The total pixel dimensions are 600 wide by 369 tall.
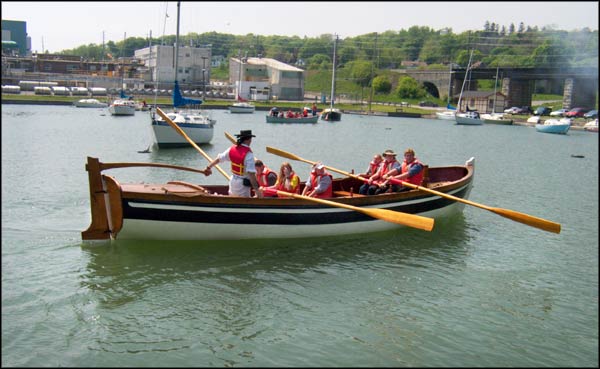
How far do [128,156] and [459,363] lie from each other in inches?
1080

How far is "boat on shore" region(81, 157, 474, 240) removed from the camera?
41.3 ft

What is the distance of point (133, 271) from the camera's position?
40.1 feet

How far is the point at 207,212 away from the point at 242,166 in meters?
1.29

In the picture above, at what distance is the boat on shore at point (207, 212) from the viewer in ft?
41.3

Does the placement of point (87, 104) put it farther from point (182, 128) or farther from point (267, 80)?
point (182, 128)

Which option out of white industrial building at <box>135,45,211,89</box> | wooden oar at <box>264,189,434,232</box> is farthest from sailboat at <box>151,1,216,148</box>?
white industrial building at <box>135,45,211,89</box>

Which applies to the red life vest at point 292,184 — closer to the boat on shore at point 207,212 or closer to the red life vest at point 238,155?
the boat on shore at point 207,212

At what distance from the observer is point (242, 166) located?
13.3 meters

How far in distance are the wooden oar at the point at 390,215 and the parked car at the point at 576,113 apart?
74747 mm

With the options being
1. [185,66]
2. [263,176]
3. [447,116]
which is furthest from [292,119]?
[185,66]

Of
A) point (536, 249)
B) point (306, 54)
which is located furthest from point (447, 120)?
point (306, 54)

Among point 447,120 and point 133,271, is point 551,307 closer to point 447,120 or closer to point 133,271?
point 133,271

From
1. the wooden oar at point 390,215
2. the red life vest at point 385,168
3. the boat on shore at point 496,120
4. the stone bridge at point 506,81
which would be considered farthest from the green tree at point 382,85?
the wooden oar at point 390,215

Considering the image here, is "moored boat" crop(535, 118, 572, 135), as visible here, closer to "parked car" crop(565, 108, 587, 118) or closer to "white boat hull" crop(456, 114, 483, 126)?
"white boat hull" crop(456, 114, 483, 126)
